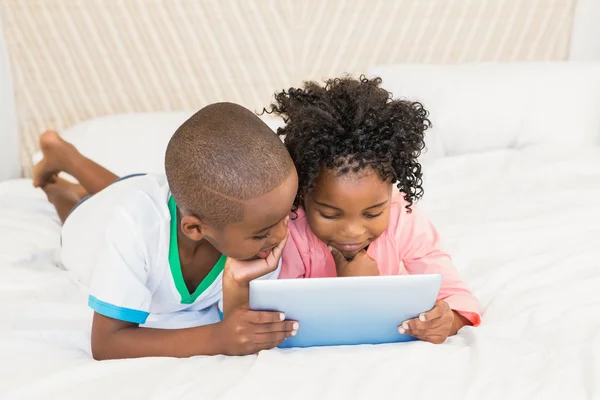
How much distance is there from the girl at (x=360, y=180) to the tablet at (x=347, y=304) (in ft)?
0.13

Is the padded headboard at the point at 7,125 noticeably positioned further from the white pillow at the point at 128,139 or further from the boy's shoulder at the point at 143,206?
the boy's shoulder at the point at 143,206

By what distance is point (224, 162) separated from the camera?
94 cm

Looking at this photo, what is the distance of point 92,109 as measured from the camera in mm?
2324

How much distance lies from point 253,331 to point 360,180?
0.29m

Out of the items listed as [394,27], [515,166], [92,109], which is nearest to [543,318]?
[515,166]

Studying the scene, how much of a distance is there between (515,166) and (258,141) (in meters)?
1.13

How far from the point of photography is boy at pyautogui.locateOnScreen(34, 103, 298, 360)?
96 cm

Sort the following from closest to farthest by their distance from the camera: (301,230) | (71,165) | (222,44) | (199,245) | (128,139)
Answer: (199,245), (301,230), (71,165), (128,139), (222,44)

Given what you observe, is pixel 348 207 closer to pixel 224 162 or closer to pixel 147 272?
pixel 224 162

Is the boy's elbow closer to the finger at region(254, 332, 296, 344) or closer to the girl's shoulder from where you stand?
the finger at region(254, 332, 296, 344)

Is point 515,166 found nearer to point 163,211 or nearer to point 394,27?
point 394,27

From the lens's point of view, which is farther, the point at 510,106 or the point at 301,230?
the point at 510,106

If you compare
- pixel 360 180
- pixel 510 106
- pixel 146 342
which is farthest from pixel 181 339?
pixel 510 106

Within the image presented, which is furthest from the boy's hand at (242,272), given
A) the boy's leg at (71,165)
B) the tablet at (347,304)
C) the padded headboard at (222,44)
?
the padded headboard at (222,44)
